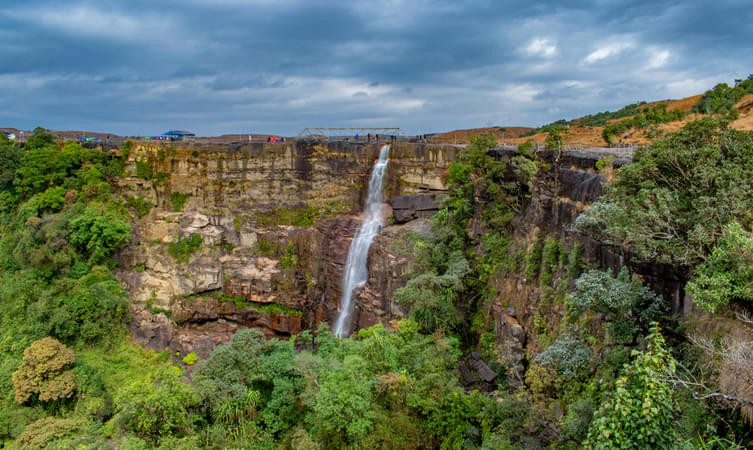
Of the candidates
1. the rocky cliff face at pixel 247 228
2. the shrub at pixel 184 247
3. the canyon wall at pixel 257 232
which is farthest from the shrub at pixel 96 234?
the shrub at pixel 184 247

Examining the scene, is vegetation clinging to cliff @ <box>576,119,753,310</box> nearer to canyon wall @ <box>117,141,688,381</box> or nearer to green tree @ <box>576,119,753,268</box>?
green tree @ <box>576,119,753,268</box>

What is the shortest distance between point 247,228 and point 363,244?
8.93 m

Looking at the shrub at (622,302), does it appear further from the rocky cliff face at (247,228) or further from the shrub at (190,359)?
the shrub at (190,359)

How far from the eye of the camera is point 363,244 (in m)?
30.7

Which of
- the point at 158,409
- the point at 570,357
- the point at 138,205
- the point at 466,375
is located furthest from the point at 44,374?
the point at 570,357

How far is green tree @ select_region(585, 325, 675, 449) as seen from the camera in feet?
25.1

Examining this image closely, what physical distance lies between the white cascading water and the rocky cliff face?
59 cm

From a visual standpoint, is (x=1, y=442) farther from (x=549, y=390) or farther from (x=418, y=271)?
(x=549, y=390)

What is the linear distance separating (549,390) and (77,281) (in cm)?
2785

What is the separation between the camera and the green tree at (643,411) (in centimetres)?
764

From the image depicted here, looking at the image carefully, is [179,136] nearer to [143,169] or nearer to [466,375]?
[143,169]

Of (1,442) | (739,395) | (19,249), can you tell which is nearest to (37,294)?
(19,249)

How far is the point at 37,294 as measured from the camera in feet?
89.6

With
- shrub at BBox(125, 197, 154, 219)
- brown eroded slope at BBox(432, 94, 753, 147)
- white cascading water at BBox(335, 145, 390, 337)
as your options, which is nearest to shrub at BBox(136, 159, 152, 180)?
shrub at BBox(125, 197, 154, 219)
